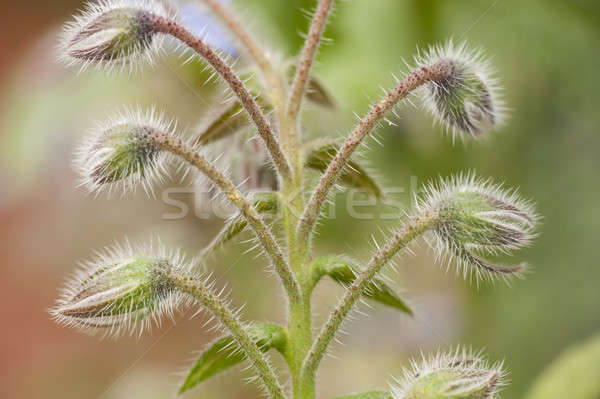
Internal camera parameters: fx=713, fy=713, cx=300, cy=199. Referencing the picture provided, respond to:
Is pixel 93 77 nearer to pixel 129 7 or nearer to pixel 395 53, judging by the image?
pixel 395 53

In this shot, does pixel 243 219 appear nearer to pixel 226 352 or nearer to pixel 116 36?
pixel 226 352

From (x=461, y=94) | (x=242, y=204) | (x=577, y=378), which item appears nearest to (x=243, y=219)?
(x=242, y=204)

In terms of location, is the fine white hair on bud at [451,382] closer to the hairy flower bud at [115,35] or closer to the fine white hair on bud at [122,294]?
the fine white hair on bud at [122,294]

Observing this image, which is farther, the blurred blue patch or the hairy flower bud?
the blurred blue patch

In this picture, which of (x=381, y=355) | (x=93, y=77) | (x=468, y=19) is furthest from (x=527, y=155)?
(x=93, y=77)

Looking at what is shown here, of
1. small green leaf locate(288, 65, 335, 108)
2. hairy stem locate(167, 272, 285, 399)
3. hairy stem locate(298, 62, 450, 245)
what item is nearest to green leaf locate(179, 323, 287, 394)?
hairy stem locate(167, 272, 285, 399)

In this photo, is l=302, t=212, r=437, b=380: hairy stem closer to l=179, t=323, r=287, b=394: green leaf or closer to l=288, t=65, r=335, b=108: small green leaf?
l=179, t=323, r=287, b=394: green leaf
